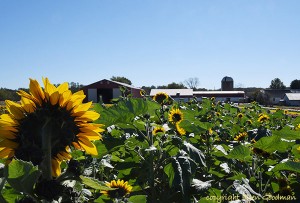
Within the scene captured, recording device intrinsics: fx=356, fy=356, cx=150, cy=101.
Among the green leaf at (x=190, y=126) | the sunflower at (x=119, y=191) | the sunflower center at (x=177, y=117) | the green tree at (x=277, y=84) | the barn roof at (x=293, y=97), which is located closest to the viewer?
the sunflower at (x=119, y=191)

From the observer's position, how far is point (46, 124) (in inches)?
37.4

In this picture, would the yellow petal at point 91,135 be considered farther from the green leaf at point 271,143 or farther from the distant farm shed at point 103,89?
the distant farm shed at point 103,89

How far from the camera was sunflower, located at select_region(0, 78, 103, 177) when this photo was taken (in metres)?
0.96

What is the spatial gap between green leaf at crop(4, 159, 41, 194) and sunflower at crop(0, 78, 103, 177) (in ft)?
0.29

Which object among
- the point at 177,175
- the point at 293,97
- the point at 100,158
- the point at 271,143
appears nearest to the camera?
the point at 177,175

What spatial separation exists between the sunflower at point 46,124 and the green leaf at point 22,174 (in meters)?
0.09

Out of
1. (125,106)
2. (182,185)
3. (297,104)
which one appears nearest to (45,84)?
(125,106)

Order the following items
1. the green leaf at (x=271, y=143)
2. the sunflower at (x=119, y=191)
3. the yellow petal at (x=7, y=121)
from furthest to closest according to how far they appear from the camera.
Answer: the green leaf at (x=271, y=143), the sunflower at (x=119, y=191), the yellow petal at (x=7, y=121)

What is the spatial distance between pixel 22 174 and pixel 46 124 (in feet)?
0.53

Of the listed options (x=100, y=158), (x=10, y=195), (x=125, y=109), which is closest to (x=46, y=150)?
(x=10, y=195)

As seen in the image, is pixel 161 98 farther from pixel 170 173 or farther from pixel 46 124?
pixel 46 124

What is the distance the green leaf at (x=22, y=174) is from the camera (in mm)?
833

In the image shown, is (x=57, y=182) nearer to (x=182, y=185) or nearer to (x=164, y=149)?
(x=182, y=185)

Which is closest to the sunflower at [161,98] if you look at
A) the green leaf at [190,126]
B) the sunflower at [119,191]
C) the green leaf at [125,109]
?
the green leaf at [190,126]
